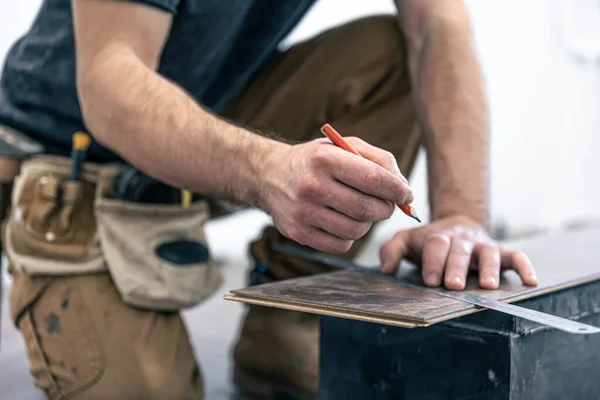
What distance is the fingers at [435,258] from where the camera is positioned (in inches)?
34.9

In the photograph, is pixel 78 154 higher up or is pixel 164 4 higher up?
pixel 164 4

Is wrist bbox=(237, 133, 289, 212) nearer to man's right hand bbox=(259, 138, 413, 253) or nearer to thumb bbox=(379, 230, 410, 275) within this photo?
man's right hand bbox=(259, 138, 413, 253)

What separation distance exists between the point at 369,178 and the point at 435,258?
0.26 metres

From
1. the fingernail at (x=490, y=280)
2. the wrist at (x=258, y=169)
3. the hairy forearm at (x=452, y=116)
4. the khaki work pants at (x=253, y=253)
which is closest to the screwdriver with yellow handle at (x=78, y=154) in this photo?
the khaki work pants at (x=253, y=253)

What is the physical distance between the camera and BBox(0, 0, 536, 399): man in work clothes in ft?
2.61

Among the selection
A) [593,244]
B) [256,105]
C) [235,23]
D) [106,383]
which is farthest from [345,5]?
[106,383]

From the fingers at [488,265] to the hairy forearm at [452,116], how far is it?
19 cm

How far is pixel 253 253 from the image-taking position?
1.43 meters

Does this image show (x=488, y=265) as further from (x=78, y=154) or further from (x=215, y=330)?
(x=215, y=330)

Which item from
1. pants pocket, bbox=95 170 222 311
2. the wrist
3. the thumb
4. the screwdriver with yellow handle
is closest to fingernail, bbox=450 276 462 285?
the thumb

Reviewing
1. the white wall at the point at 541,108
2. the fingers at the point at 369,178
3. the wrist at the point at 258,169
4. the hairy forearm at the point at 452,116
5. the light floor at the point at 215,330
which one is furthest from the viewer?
the white wall at the point at 541,108

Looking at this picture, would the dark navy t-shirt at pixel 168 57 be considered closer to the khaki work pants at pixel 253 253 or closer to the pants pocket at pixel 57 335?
the khaki work pants at pixel 253 253

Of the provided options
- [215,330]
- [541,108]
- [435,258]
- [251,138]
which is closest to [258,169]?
[251,138]

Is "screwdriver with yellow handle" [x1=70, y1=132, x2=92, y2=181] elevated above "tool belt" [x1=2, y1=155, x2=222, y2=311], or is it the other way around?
"screwdriver with yellow handle" [x1=70, y1=132, x2=92, y2=181]
